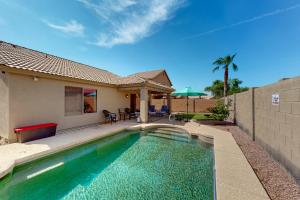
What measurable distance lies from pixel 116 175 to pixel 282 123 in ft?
17.4

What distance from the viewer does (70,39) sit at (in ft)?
40.5

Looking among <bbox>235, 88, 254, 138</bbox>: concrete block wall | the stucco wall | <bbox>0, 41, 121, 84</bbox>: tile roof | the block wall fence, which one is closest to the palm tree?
<bbox>235, 88, 254, 138</bbox>: concrete block wall

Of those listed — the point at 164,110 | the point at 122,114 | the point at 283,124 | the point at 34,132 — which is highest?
the point at 283,124

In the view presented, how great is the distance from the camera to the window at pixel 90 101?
34.1 feet

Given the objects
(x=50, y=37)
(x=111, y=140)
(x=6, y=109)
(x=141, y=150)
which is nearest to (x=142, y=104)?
(x=111, y=140)

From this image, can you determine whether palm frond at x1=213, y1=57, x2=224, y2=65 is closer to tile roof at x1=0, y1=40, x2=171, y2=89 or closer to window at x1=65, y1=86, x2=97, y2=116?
tile roof at x1=0, y1=40, x2=171, y2=89

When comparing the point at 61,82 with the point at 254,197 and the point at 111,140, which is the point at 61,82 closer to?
the point at 111,140

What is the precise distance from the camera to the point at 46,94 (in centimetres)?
782

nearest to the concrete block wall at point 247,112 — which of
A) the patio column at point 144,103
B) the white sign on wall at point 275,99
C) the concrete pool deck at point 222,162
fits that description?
the concrete pool deck at point 222,162

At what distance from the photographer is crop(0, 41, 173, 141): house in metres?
6.41

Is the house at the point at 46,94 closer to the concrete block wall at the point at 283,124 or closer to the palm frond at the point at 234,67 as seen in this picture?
the concrete block wall at the point at 283,124

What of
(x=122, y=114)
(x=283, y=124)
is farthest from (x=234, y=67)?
(x=283, y=124)

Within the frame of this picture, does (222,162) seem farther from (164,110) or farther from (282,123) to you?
(164,110)

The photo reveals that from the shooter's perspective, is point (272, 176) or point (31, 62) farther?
point (31, 62)
